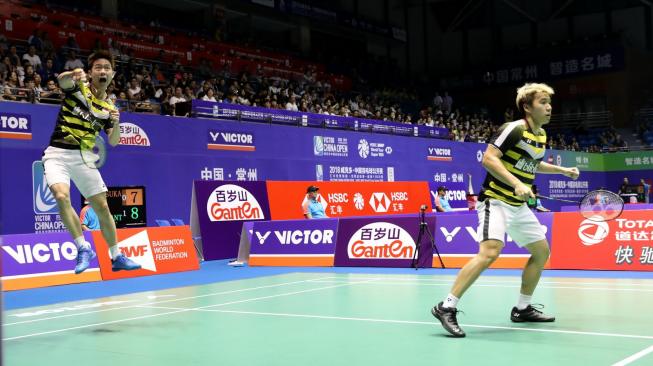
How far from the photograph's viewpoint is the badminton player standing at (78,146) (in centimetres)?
611

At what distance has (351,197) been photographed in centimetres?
1972

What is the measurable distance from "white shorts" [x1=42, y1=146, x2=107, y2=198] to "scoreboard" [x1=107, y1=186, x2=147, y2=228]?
8666mm

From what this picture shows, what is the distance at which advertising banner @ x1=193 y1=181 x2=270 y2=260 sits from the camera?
49.2 feet

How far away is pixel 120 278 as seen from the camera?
11.9 metres

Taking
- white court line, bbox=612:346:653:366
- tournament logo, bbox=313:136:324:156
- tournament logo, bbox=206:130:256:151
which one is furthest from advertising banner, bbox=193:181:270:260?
white court line, bbox=612:346:653:366

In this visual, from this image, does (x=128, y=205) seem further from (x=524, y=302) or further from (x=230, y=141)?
(x=524, y=302)

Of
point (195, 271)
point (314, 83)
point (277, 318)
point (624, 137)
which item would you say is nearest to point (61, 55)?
point (195, 271)

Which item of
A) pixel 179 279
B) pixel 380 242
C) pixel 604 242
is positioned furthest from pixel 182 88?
pixel 604 242

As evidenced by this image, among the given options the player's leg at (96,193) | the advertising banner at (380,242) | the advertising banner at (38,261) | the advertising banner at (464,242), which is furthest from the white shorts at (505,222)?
the advertising banner at (38,261)

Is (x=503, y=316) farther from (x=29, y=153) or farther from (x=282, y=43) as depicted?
(x=282, y=43)

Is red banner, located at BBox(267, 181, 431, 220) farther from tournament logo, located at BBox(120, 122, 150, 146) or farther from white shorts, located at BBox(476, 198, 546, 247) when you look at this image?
white shorts, located at BBox(476, 198, 546, 247)

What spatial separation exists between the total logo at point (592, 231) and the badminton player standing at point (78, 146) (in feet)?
23.9

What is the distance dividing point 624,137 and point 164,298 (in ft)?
115

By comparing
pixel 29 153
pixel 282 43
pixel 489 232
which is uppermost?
pixel 282 43
